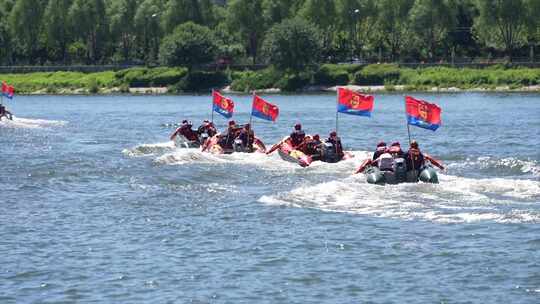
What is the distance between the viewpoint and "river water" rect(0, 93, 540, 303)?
2244cm

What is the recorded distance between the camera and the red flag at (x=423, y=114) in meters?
36.1

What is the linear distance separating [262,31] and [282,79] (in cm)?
1443

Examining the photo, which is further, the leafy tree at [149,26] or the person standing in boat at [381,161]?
the leafy tree at [149,26]

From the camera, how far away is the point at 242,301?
70.5ft

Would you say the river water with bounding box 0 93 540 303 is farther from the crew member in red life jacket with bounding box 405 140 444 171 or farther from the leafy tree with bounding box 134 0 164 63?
the leafy tree with bounding box 134 0 164 63

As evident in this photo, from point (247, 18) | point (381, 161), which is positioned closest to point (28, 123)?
point (381, 161)

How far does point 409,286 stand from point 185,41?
9950cm

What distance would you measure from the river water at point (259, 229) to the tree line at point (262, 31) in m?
67.6

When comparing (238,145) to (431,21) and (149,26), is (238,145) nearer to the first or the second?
(431,21)

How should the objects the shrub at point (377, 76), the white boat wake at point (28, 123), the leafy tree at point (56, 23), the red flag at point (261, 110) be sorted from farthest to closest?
the leafy tree at point (56, 23) → the shrub at point (377, 76) → the white boat wake at point (28, 123) → the red flag at point (261, 110)

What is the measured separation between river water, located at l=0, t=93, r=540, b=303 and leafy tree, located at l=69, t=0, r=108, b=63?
90.5 meters

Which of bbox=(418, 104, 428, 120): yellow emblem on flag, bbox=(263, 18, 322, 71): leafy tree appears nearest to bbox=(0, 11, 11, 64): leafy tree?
bbox=(263, 18, 322, 71): leafy tree

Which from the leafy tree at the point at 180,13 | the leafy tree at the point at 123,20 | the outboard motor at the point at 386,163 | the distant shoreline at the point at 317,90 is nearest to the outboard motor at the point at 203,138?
the outboard motor at the point at 386,163

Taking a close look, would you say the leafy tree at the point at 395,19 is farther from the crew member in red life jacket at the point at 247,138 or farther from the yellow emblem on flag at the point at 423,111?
the yellow emblem on flag at the point at 423,111
